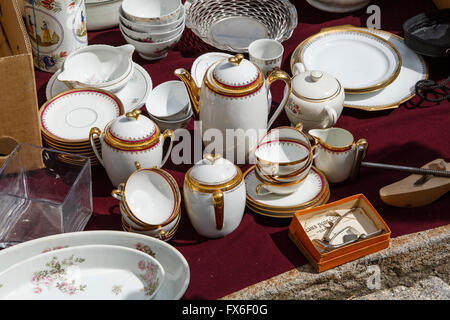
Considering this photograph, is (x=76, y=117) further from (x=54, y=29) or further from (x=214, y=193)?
(x=214, y=193)

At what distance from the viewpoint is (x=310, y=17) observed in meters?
1.50

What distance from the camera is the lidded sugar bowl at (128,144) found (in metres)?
0.97

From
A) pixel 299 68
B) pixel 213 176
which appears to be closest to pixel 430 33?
pixel 299 68

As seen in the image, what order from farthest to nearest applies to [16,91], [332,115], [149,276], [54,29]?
[54,29], [332,115], [16,91], [149,276]

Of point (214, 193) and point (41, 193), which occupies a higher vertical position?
point (214, 193)

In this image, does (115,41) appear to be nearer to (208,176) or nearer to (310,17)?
(310,17)

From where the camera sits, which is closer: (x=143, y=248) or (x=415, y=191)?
(x=143, y=248)

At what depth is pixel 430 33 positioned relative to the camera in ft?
4.58

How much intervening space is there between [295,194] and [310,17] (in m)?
0.65

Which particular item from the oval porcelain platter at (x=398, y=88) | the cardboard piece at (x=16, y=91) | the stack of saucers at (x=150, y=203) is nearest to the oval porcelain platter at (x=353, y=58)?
the oval porcelain platter at (x=398, y=88)

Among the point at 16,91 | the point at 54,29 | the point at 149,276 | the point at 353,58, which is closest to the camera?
the point at 149,276

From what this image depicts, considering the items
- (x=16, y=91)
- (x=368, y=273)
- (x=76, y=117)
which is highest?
(x=16, y=91)

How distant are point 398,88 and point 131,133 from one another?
64 cm

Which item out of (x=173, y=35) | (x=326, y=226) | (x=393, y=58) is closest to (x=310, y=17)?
(x=393, y=58)
